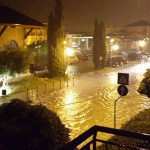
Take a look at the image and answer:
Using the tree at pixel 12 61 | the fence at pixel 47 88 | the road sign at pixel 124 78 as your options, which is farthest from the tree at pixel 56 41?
the road sign at pixel 124 78

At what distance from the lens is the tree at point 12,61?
730 inches

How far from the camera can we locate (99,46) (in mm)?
33844

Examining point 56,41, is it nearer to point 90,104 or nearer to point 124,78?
point 90,104

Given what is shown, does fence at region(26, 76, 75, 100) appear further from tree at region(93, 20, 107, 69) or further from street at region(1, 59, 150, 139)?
tree at region(93, 20, 107, 69)

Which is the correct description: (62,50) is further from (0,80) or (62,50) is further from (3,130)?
(3,130)

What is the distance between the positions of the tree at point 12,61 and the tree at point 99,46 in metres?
15.0

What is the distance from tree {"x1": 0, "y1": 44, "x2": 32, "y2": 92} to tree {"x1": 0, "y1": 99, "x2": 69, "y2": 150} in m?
12.1

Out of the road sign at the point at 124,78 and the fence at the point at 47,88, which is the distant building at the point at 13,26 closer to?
the fence at the point at 47,88

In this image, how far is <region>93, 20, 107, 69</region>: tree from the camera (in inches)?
1318

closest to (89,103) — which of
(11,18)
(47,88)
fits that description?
(47,88)

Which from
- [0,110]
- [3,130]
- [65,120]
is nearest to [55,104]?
[65,120]

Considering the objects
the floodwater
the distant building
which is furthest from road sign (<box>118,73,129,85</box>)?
the distant building

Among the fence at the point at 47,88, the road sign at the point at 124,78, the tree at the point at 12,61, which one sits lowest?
the fence at the point at 47,88

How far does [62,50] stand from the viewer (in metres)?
26.4
